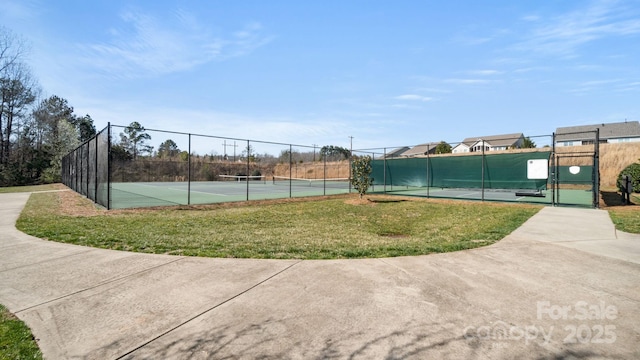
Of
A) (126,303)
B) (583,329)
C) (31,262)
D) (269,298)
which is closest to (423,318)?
(583,329)

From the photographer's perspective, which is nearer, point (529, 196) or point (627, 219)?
point (627, 219)

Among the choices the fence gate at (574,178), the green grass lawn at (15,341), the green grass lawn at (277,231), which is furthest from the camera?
the fence gate at (574,178)

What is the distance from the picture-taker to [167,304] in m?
2.64

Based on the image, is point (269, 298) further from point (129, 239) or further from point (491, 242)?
point (491, 242)

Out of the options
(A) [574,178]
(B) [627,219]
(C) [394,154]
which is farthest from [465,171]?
(C) [394,154]

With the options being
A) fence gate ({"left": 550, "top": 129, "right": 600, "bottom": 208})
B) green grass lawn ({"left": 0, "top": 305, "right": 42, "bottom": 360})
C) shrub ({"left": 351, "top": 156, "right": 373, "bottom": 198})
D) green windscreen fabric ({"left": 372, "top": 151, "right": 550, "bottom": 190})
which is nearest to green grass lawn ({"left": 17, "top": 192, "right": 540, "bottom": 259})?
green grass lawn ({"left": 0, "top": 305, "right": 42, "bottom": 360})

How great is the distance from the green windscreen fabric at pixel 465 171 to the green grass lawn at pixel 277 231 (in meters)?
5.47

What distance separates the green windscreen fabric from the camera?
13766 mm

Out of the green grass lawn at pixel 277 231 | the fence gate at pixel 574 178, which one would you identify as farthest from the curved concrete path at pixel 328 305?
the fence gate at pixel 574 178

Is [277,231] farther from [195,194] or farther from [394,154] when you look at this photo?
[394,154]

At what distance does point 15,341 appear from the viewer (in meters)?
2.04

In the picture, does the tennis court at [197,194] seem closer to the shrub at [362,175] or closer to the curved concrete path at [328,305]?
the shrub at [362,175]

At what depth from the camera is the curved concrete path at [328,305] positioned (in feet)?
6.54

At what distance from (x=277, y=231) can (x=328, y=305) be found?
13.0 ft
